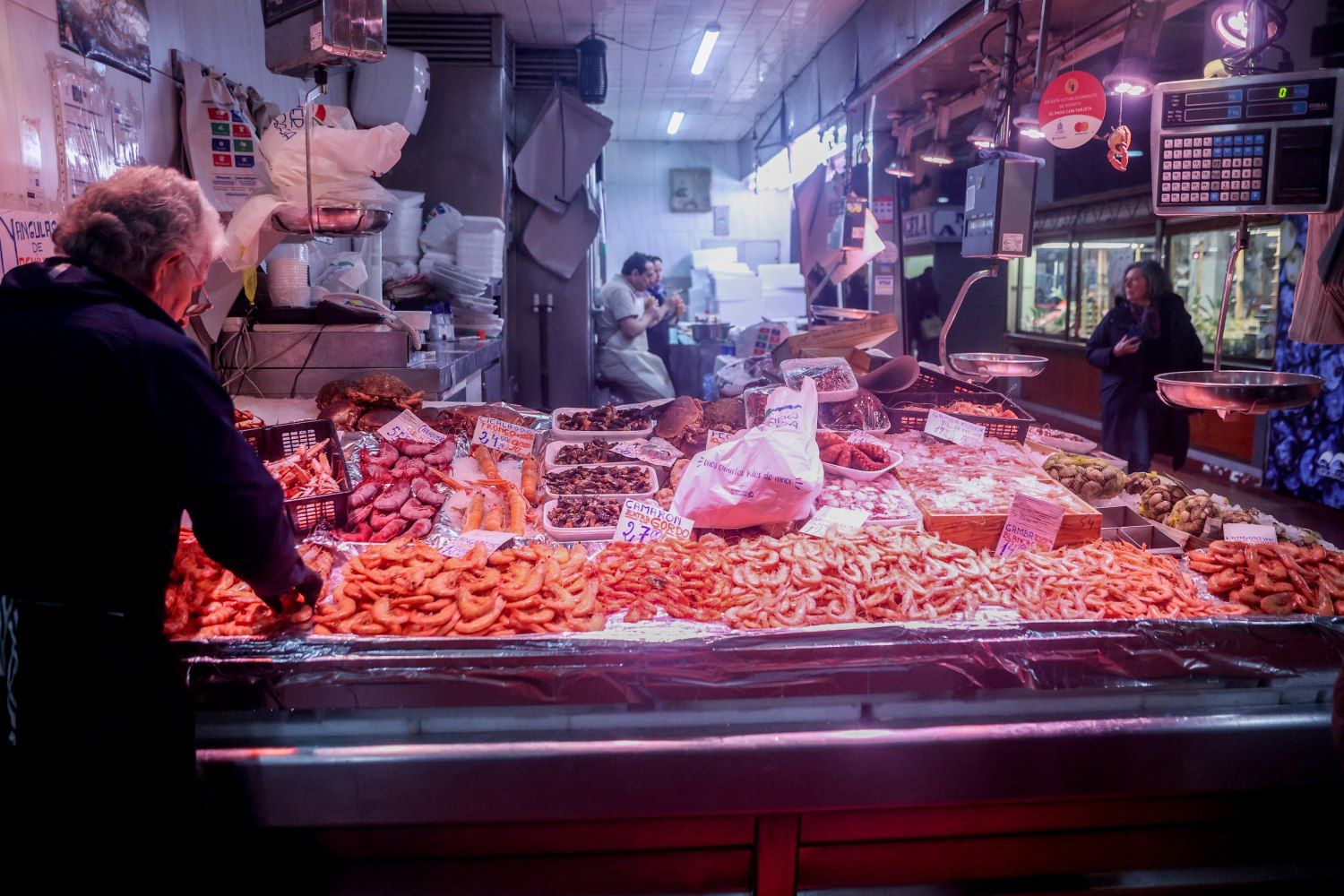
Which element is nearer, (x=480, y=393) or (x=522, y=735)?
(x=522, y=735)

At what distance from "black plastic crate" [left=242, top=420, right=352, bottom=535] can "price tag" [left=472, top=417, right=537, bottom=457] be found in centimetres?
59

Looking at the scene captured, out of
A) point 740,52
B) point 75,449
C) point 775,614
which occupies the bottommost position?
point 775,614

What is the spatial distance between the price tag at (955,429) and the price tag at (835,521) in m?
0.96

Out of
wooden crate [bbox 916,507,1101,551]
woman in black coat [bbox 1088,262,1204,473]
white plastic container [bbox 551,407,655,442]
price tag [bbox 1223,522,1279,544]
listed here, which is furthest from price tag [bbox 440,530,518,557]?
woman in black coat [bbox 1088,262,1204,473]

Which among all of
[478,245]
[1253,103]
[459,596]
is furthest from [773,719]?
[478,245]

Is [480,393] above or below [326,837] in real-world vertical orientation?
above

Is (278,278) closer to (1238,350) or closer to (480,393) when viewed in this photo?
(480,393)

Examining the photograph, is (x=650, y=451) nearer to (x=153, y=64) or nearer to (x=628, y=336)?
(x=153, y=64)

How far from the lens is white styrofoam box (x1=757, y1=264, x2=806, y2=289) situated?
42.5 ft

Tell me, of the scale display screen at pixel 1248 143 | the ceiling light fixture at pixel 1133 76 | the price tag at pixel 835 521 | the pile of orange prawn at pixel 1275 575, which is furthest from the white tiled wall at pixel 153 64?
the ceiling light fixture at pixel 1133 76

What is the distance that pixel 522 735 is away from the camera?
1981 mm

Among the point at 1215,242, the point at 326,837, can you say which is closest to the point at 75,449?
the point at 326,837

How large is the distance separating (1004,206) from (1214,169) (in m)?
0.70

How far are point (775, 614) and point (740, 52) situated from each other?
8.30m
